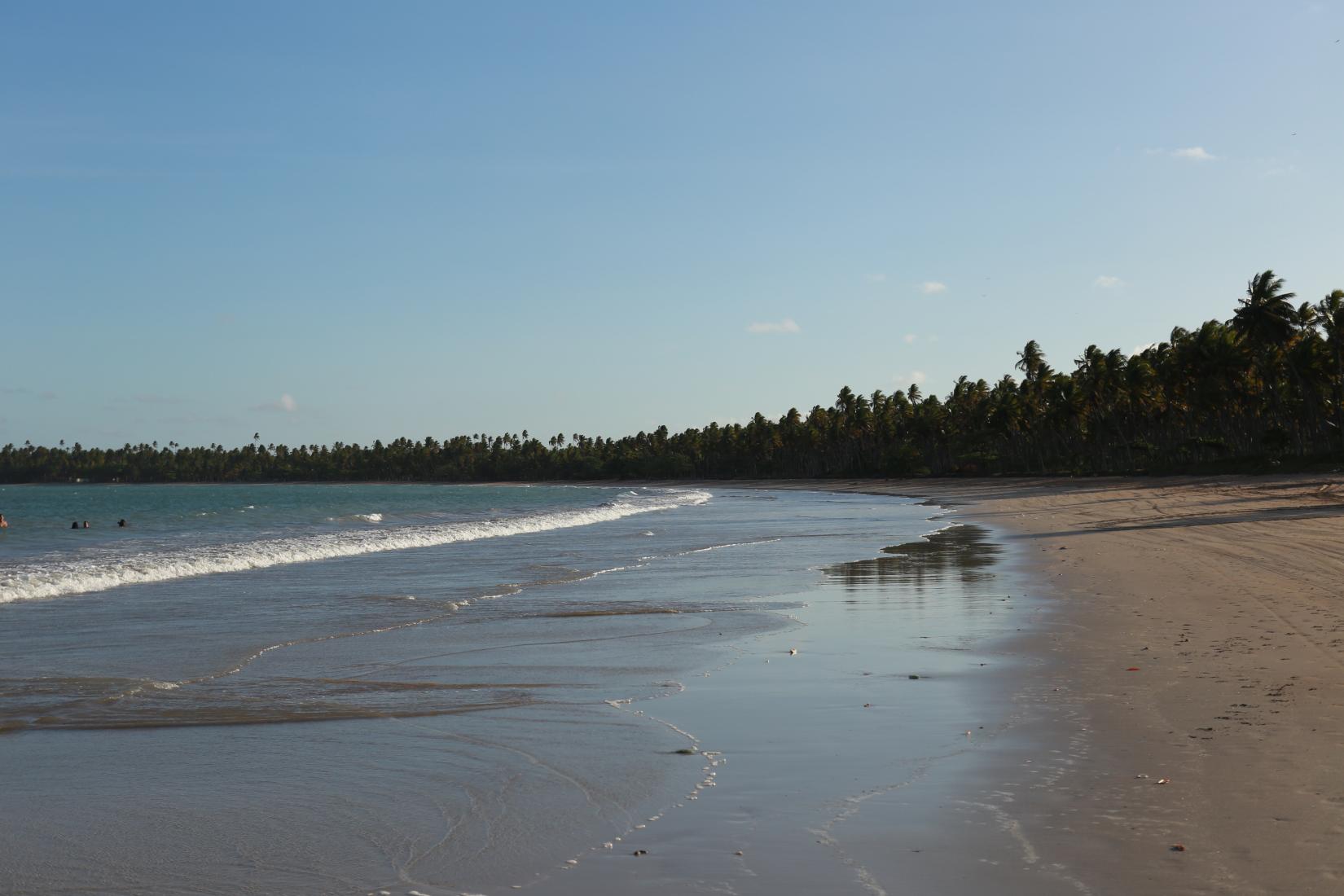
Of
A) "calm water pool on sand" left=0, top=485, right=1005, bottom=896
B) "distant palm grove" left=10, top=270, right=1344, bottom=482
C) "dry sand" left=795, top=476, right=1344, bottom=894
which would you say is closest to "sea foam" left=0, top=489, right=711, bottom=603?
"calm water pool on sand" left=0, top=485, right=1005, bottom=896

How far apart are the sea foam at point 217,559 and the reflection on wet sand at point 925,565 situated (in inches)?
518

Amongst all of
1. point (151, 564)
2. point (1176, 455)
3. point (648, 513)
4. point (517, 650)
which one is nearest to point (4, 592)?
point (151, 564)

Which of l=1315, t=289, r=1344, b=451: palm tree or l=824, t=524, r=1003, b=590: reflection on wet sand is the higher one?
l=1315, t=289, r=1344, b=451: palm tree

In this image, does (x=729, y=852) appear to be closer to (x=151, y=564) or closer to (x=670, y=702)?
(x=670, y=702)

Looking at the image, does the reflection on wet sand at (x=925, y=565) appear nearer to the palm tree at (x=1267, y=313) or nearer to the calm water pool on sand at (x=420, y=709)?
the calm water pool on sand at (x=420, y=709)

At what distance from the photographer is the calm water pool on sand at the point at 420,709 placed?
5.27 m

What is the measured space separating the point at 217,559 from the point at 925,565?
16.0 meters

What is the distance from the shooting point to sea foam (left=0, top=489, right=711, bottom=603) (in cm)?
1939

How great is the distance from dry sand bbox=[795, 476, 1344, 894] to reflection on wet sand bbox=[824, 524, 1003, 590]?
2.00 metres

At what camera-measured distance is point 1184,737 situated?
22.7 feet

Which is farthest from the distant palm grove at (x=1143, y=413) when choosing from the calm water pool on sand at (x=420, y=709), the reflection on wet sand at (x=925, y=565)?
the calm water pool on sand at (x=420, y=709)

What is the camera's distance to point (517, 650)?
1167 centimetres

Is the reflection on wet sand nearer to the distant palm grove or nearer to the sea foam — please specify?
the sea foam

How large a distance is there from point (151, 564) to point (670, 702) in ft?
61.8
